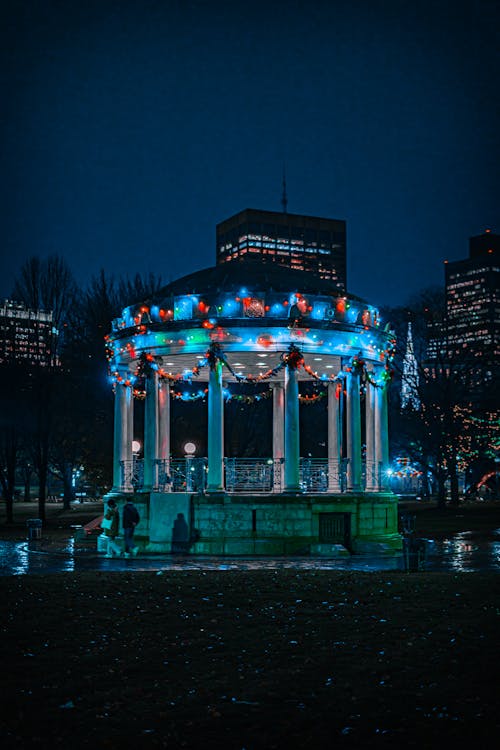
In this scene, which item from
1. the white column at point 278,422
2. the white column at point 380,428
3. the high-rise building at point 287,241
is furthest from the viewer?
the high-rise building at point 287,241

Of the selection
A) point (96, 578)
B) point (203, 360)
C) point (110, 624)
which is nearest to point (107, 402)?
point (203, 360)

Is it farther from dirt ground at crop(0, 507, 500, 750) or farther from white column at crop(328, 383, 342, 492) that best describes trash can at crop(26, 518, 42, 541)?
dirt ground at crop(0, 507, 500, 750)

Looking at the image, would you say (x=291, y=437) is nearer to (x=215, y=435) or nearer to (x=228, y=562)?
(x=215, y=435)

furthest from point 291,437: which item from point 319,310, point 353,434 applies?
point 319,310

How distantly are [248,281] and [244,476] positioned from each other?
21.9 feet

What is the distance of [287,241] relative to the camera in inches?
5719

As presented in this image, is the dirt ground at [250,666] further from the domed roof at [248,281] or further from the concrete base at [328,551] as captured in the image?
the domed roof at [248,281]

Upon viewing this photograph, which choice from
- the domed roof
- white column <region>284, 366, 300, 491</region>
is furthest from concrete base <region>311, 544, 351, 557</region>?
the domed roof

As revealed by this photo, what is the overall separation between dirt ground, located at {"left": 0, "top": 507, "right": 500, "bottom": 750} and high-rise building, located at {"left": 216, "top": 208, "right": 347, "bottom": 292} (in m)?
73.0

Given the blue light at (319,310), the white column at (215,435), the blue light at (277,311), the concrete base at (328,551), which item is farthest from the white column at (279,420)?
the concrete base at (328,551)

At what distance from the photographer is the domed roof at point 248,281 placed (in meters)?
30.1

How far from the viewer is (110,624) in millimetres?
13750

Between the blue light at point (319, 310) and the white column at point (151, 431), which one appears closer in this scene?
the blue light at point (319, 310)

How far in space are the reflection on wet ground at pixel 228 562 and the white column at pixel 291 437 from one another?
303 centimetres
